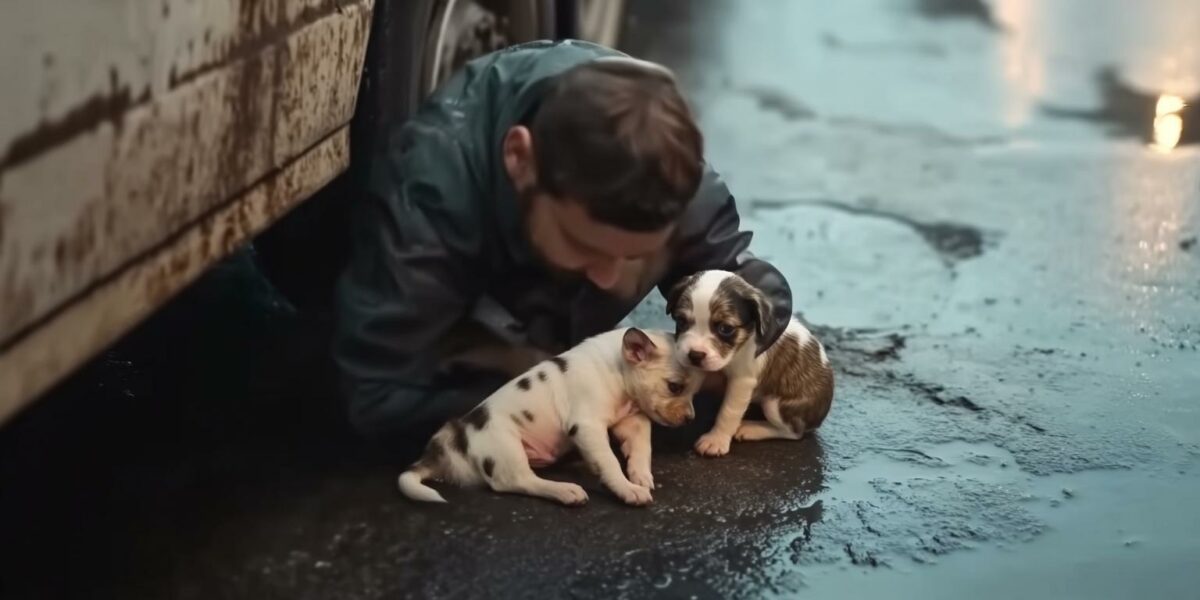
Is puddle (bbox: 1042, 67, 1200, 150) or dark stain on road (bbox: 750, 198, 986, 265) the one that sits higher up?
puddle (bbox: 1042, 67, 1200, 150)

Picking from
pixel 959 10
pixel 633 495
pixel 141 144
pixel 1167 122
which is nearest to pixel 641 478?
pixel 633 495

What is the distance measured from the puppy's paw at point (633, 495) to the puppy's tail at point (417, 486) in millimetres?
371

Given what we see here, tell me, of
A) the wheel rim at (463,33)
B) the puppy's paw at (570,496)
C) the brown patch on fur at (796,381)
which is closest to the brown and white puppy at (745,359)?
the brown patch on fur at (796,381)

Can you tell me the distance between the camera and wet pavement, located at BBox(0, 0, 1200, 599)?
280 centimetres

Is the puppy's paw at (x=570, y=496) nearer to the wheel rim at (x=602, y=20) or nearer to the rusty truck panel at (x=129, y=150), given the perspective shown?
the rusty truck panel at (x=129, y=150)

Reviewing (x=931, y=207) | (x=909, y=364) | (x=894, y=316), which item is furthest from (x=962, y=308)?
(x=931, y=207)

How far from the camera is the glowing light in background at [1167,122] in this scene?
6.08 m

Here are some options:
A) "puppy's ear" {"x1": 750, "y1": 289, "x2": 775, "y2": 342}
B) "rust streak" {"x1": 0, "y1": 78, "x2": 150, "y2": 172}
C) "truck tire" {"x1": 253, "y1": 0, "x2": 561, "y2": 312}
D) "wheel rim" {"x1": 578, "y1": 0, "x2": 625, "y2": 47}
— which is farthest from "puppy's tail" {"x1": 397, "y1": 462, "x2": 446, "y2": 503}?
"wheel rim" {"x1": 578, "y1": 0, "x2": 625, "y2": 47}

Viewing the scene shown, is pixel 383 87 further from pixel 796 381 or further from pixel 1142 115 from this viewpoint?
pixel 1142 115

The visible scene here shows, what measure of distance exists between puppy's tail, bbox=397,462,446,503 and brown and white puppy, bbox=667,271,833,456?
1.95 feet

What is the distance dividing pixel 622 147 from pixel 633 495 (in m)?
0.75

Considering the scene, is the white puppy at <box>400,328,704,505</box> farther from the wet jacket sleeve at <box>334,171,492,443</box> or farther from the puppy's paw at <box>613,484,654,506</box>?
the wet jacket sleeve at <box>334,171,492,443</box>

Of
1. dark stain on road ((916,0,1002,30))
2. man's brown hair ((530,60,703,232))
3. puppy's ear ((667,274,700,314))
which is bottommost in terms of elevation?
dark stain on road ((916,0,1002,30))

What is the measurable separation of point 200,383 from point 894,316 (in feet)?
6.42
